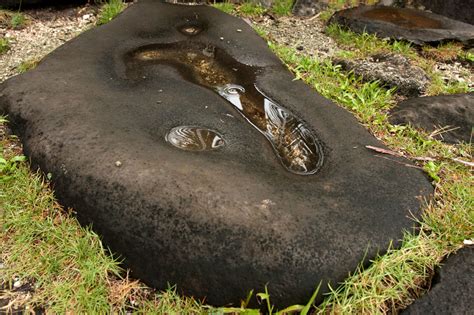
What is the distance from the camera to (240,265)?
261 cm

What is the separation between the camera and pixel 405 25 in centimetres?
656

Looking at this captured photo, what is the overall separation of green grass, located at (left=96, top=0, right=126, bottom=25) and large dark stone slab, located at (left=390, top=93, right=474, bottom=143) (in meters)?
3.97

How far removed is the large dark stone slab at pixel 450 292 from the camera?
256 cm

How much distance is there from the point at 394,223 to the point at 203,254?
129 cm

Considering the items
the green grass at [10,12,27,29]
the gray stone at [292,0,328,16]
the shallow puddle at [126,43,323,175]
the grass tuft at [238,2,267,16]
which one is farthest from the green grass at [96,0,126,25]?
the gray stone at [292,0,328,16]

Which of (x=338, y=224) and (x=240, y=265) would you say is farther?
(x=338, y=224)

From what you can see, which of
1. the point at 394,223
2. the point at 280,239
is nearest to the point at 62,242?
the point at 280,239

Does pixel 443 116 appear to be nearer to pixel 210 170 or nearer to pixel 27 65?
pixel 210 170

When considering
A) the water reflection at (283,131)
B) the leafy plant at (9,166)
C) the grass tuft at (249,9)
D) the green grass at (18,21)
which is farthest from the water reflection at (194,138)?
the grass tuft at (249,9)

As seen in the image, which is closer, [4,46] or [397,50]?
[4,46]

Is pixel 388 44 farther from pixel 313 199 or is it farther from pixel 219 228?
pixel 219 228

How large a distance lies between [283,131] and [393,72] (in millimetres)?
2097

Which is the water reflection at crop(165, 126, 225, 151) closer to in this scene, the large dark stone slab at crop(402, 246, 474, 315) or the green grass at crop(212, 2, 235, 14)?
the large dark stone slab at crop(402, 246, 474, 315)

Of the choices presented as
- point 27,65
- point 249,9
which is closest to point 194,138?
point 27,65
